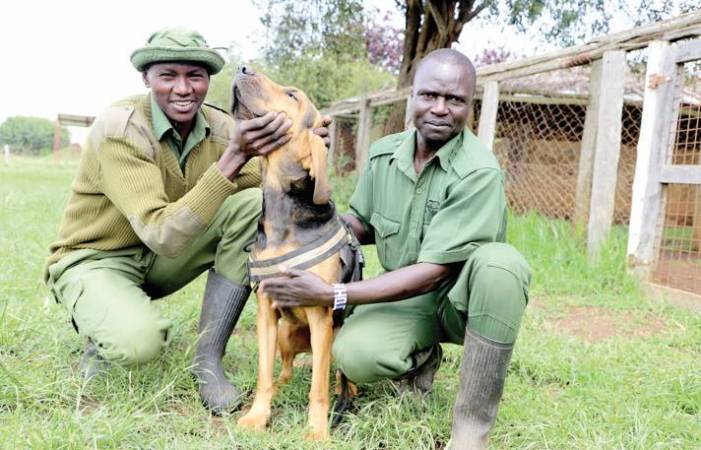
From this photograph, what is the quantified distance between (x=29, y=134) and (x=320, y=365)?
50097 mm

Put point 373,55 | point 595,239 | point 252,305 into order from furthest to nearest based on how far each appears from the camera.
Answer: point 373,55 < point 595,239 < point 252,305

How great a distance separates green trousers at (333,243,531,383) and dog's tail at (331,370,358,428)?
159 millimetres

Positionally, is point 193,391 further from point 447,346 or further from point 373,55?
point 373,55

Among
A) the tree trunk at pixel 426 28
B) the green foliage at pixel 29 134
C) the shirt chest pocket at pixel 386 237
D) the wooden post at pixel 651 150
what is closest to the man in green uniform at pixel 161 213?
the shirt chest pocket at pixel 386 237

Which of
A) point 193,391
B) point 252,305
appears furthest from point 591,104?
point 193,391

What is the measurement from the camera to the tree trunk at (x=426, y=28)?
9.88m

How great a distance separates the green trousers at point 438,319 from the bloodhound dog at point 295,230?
5.2 inches

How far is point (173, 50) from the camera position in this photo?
9.15 ft

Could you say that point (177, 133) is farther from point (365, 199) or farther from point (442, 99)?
point (442, 99)

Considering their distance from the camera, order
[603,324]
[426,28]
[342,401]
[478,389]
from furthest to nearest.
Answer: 1. [426,28]
2. [603,324]
3. [342,401]
4. [478,389]

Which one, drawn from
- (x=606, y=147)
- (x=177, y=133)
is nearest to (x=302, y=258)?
(x=177, y=133)

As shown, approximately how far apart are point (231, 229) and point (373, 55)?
17593 mm

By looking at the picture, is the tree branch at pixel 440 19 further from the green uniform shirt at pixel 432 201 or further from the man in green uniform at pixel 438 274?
the man in green uniform at pixel 438 274

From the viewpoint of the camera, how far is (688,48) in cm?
477
